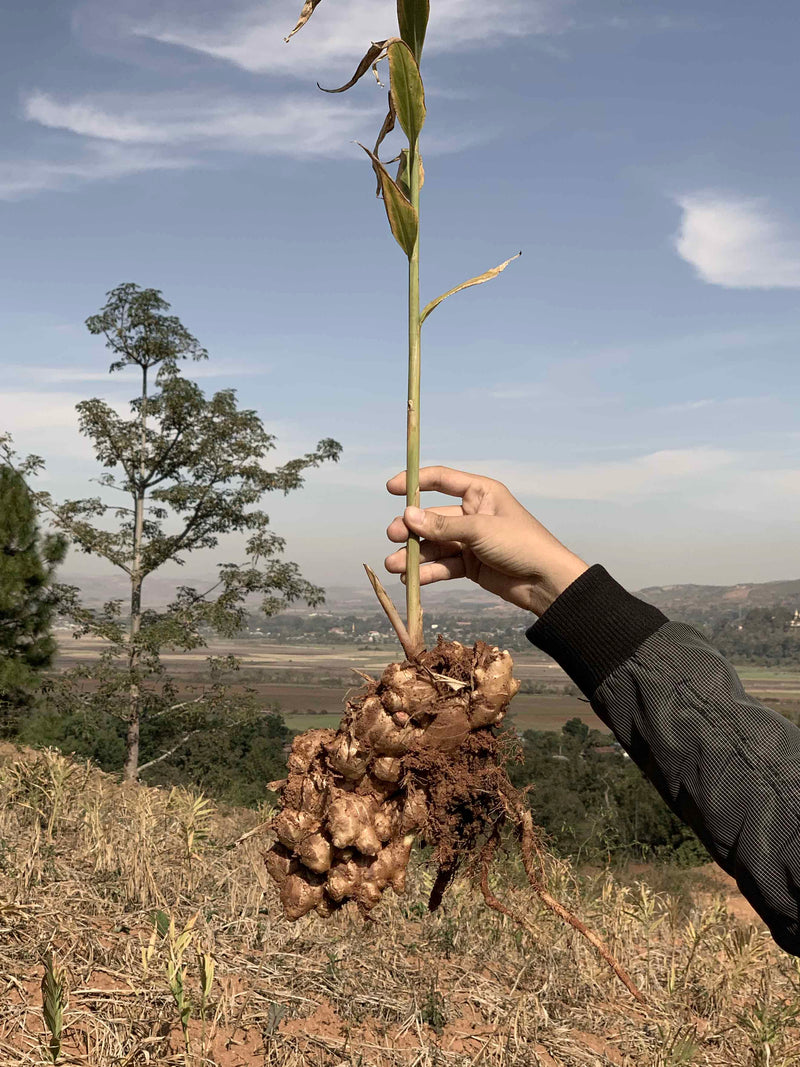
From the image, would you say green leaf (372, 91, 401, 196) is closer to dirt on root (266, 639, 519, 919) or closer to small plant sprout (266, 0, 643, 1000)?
small plant sprout (266, 0, 643, 1000)

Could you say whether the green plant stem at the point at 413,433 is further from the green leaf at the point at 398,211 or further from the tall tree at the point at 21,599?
the tall tree at the point at 21,599

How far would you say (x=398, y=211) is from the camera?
1810 mm

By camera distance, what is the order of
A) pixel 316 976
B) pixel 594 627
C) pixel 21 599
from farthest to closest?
pixel 21 599 → pixel 316 976 → pixel 594 627

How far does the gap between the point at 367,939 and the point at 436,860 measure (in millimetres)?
2212

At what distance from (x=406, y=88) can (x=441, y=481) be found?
962 mm

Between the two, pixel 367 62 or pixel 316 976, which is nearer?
pixel 367 62

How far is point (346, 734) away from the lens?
1826 millimetres

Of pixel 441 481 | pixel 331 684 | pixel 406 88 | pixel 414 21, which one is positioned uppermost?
pixel 414 21

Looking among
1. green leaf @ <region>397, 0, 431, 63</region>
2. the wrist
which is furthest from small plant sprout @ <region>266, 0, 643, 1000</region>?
the wrist

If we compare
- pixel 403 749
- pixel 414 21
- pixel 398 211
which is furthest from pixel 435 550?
pixel 414 21

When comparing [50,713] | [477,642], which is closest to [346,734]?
[477,642]

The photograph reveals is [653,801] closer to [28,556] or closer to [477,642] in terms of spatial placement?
[28,556]

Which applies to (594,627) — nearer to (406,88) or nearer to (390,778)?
(390,778)

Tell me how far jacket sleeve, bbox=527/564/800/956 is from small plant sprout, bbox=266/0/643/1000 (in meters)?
0.28
